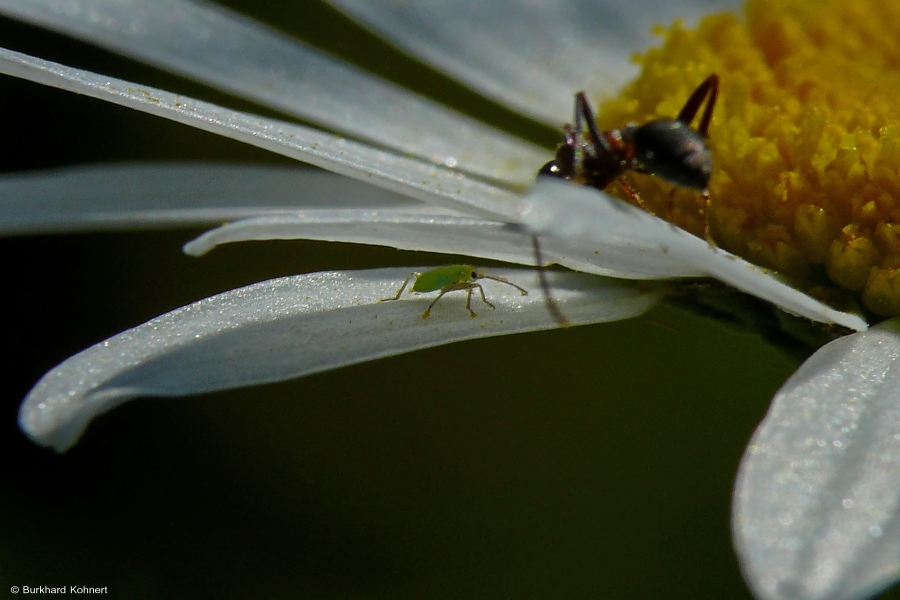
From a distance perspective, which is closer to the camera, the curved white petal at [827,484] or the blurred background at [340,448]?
the curved white petal at [827,484]

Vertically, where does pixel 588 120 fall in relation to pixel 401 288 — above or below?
above

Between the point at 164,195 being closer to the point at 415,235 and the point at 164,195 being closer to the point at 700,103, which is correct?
the point at 415,235

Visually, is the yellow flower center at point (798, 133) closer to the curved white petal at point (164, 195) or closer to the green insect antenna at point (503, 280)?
the green insect antenna at point (503, 280)

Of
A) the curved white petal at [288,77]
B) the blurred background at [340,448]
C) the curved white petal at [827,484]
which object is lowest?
the curved white petal at [827,484]

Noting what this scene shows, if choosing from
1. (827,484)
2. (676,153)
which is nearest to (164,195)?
(676,153)

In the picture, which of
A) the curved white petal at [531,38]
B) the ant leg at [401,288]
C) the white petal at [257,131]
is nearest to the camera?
the white petal at [257,131]

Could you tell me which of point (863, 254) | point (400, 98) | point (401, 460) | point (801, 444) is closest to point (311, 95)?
point (400, 98)

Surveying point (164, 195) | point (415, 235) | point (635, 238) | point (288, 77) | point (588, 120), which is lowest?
point (635, 238)

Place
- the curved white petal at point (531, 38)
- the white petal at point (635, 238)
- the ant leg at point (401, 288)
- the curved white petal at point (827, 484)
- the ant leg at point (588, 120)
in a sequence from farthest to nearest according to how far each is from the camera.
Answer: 1. the curved white petal at point (531, 38)
2. the ant leg at point (588, 120)
3. the ant leg at point (401, 288)
4. the white petal at point (635, 238)
5. the curved white petal at point (827, 484)

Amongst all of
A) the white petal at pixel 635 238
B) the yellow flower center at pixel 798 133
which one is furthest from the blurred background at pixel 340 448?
the white petal at pixel 635 238
